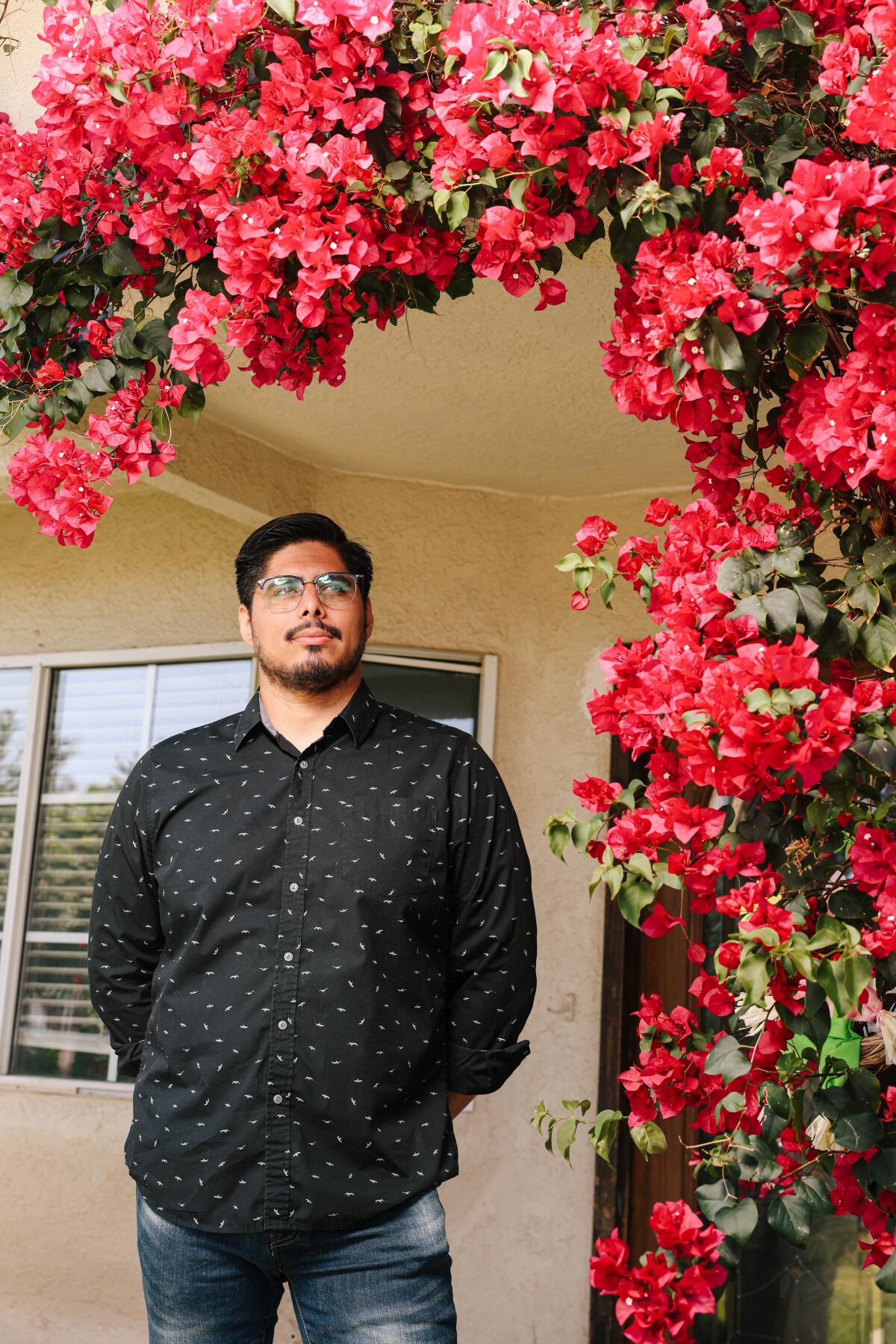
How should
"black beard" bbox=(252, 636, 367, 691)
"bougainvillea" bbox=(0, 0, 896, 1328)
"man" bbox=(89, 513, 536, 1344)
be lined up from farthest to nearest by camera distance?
"black beard" bbox=(252, 636, 367, 691)
"man" bbox=(89, 513, 536, 1344)
"bougainvillea" bbox=(0, 0, 896, 1328)

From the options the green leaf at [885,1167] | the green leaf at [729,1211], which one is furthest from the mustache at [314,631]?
the green leaf at [885,1167]

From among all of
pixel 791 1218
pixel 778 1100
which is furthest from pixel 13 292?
pixel 791 1218

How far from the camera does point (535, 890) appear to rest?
167 inches

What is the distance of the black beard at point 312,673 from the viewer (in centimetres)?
233

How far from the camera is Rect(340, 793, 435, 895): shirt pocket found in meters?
2.17

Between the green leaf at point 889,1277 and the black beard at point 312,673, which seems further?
the black beard at point 312,673

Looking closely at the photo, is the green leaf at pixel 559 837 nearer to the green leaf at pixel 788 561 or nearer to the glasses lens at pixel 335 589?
the green leaf at pixel 788 561

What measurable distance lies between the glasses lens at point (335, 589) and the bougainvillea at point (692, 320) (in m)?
0.43

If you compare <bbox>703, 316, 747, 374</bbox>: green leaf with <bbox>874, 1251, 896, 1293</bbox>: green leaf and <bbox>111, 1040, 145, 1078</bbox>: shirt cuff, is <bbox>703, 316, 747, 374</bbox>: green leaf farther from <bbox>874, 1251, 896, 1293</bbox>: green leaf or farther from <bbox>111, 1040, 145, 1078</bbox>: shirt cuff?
<bbox>111, 1040, 145, 1078</bbox>: shirt cuff

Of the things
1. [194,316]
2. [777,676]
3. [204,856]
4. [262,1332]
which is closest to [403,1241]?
[262,1332]

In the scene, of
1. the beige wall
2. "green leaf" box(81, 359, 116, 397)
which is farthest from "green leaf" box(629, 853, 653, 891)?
the beige wall

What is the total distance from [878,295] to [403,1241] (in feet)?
5.08

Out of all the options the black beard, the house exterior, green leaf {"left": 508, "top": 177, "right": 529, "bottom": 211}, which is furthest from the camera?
the house exterior

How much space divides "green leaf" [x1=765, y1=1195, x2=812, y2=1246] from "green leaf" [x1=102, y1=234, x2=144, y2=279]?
1725mm
